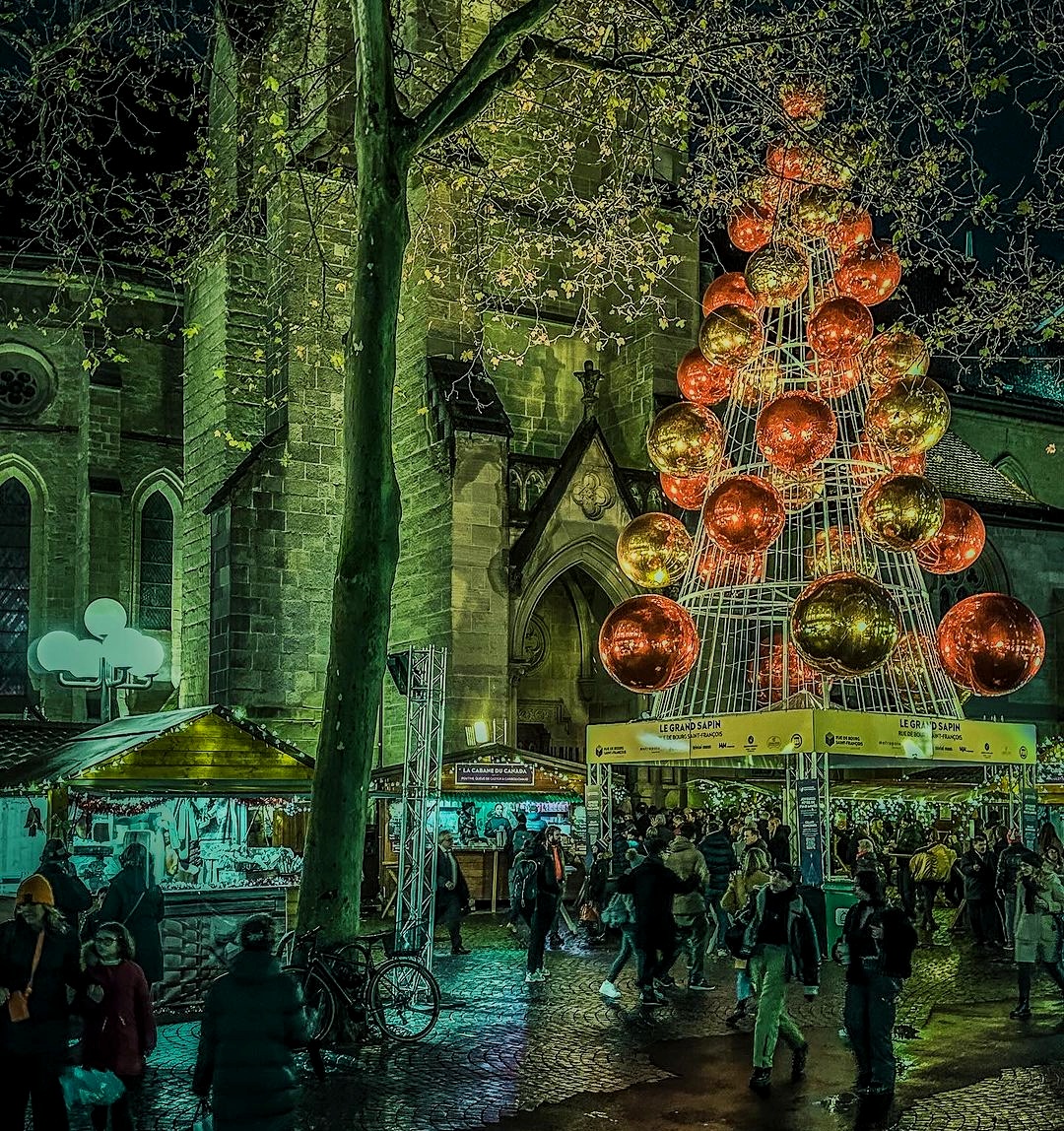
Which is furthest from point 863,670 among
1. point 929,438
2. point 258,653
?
point 258,653

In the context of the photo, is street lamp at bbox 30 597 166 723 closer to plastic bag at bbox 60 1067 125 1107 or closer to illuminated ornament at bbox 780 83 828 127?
illuminated ornament at bbox 780 83 828 127

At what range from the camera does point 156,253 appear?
577 inches

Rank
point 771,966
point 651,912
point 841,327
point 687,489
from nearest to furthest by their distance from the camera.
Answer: point 771,966
point 651,912
point 841,327
point 687,489

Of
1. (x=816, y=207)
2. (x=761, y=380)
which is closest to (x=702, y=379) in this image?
(x=761, y=380)

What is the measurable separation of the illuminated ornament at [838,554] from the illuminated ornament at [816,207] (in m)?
3.27

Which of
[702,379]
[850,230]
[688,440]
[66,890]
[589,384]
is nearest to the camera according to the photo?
[66,890]

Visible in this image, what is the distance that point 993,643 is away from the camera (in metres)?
13.8

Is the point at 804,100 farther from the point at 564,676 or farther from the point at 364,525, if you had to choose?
the point at 564,676

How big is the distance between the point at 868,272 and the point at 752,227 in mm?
1280

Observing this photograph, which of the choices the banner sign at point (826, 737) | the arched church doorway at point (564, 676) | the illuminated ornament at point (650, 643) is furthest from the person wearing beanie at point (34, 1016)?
the arched church doorway at point (564, 676)

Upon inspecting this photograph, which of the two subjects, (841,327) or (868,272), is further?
(868,272)

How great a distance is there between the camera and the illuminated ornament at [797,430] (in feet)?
44.3

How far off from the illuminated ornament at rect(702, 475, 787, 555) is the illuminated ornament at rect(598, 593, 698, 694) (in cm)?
102

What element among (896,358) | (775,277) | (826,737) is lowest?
(826,737)
